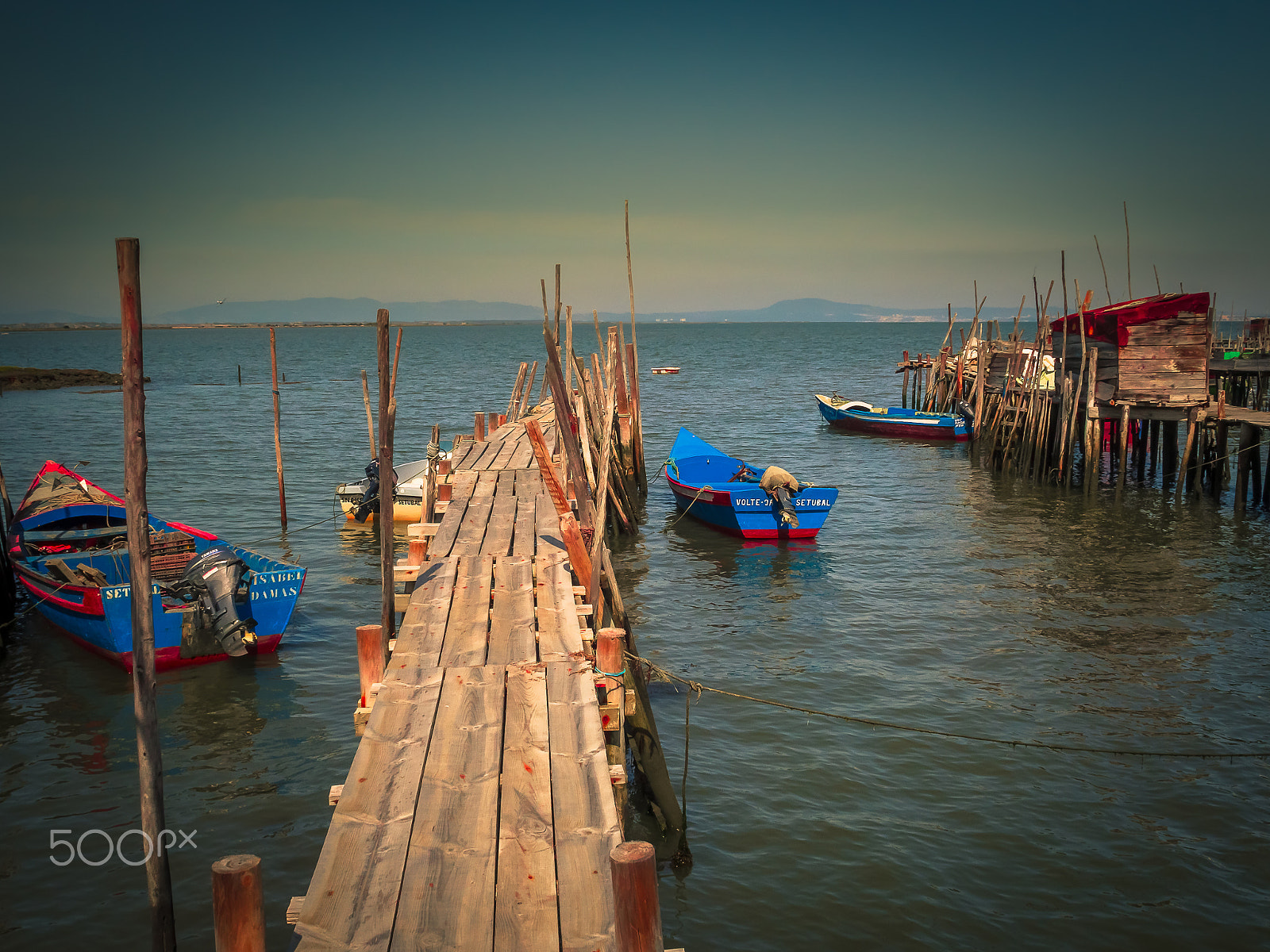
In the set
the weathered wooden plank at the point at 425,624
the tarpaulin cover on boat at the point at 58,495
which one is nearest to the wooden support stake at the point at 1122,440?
the weathered wooden plank at the point at 425,624

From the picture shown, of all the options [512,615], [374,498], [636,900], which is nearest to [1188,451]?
[374,498]

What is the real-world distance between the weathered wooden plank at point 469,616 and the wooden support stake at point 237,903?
3157mm

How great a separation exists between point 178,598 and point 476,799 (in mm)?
7864

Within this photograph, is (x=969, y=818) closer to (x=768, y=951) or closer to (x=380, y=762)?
(x=768, y=951)

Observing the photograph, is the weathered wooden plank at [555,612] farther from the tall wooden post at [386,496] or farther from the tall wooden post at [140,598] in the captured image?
the tall wooden post at [140,598]

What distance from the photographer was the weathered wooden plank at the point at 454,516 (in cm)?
990

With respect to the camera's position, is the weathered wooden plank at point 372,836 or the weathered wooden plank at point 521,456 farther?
the weathered wooden plank at point 521,456

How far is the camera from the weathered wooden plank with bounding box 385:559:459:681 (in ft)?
22.2

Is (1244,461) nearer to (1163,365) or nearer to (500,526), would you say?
Answer: (1163,365)

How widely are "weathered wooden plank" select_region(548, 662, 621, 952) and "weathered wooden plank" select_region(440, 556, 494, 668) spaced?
2.85 ft

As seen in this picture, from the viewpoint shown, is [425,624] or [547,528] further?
[547,528]

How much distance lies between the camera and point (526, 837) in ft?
15.2

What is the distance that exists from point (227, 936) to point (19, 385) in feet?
209

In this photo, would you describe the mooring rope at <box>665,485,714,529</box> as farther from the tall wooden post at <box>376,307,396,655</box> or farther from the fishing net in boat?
the fishing net in boat
